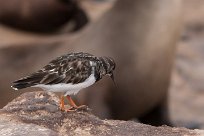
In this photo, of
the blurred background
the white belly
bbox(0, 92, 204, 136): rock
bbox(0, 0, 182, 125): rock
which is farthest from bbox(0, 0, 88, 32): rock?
the white belly

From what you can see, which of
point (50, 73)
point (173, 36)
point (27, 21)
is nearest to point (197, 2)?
point (27, 21)

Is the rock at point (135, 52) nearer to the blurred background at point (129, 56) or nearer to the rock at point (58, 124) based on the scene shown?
the blurred background at point (129, 56)

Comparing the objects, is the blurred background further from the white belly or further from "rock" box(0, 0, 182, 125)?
the white belly

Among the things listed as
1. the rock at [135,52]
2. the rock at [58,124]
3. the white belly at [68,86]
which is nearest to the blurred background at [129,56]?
the rock at [135,52]

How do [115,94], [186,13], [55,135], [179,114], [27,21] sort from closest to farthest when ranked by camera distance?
[55,135] < [115,94] < [179,114] < [27,21] < [186,13]

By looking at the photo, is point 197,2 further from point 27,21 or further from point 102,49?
point 102,49
